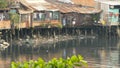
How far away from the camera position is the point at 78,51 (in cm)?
3847

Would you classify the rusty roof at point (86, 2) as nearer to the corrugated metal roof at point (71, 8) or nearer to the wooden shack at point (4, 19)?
the corrugated metal roof at point (71, 8)

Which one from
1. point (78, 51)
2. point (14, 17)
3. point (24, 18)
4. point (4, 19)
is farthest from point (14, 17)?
point (78, 51)

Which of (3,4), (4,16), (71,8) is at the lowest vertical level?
(71,8)

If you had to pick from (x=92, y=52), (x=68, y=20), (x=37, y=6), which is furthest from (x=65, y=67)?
(x=68, y=20)

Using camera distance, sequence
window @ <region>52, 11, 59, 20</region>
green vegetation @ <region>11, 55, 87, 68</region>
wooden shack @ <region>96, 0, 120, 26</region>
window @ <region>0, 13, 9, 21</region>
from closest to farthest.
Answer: green vegetation @ <region>11, 55, 87, 68</region>
window @ <region>0, 13, 9, 21</region>
window @ <region>52, 11, 59, 20</region>
wooden shack @ <region>96, 0, 120, 26</region>

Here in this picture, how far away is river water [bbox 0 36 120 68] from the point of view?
31750 millimetres

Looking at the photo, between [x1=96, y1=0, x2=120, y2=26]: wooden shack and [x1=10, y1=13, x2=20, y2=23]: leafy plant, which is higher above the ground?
[x1=10, y1=13, x2=20, y2=23]: leafy plant

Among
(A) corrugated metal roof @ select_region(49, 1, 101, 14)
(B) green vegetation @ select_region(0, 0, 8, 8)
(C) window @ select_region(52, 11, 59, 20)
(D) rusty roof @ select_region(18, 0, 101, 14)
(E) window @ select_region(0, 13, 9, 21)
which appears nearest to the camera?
(E) window @ select_region(0, 13, 9, 21)

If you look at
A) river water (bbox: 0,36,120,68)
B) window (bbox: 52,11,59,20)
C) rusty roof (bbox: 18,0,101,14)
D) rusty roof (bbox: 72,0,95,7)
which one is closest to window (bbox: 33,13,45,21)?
rusty roof (bbox: 18,0,101,14)

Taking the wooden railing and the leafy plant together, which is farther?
the leafy plant

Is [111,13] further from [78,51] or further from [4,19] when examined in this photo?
[4,19]

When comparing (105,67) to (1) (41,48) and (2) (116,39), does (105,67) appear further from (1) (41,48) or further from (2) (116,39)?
(2) (116,39)

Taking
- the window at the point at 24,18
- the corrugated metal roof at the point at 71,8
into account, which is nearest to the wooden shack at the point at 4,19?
the window at the point at 24,18

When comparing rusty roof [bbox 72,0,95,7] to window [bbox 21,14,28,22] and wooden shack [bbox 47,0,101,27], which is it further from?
window [bbox 21,14,28,22]
